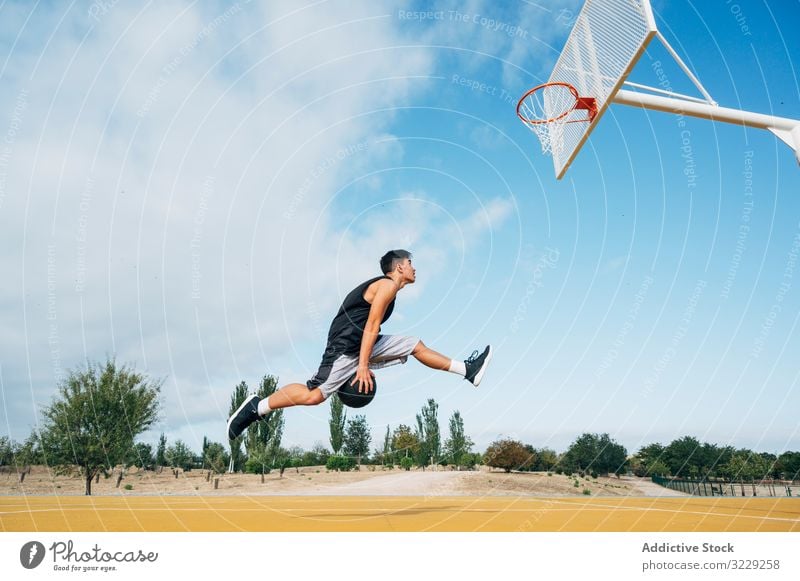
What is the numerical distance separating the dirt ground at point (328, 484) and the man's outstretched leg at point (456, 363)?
20929 mm

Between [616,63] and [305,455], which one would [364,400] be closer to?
[616,63]

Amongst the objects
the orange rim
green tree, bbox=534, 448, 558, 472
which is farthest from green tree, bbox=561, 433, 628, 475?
the orange rim

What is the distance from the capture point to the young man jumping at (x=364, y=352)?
500 cm

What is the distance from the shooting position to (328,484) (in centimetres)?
3027

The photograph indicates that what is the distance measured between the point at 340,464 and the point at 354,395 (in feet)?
105

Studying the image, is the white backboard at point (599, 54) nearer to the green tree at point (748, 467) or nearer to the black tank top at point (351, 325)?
the black tank top at point (351, 325)

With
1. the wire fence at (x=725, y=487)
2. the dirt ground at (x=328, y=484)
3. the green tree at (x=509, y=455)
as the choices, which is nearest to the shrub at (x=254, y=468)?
the dirt ground at (x=328, y=484)

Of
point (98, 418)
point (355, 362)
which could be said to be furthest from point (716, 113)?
point (98, 418)

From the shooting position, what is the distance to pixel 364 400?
4.95m

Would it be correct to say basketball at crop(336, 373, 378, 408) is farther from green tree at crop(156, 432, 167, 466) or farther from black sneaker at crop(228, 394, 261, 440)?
green tree at crop(156, 432, 167, 466)

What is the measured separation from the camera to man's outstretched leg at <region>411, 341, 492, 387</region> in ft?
17.8

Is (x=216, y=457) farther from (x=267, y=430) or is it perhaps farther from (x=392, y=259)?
(x=392, y=259)

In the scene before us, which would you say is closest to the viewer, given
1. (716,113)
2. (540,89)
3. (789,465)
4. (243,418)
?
(243,418)
